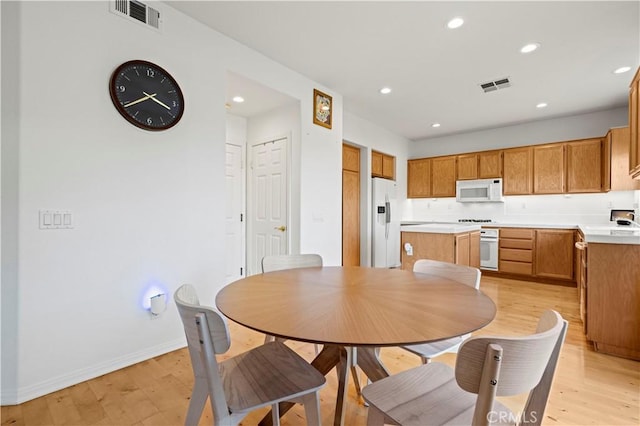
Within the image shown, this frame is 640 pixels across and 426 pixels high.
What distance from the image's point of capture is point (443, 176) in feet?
19.7

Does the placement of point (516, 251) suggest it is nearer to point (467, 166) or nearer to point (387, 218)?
point (467, 166)

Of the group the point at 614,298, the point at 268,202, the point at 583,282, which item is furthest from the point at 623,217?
the point at 268,202

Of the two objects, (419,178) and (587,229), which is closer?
(587,229)

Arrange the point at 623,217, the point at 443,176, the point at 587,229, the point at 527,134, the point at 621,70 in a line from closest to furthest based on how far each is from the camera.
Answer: the point at 587,229, the point at 621,70, the point at 623,217, the point at 527,134, the point at 443,176

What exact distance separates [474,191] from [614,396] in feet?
13.8

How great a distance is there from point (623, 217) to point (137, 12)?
20.5ft

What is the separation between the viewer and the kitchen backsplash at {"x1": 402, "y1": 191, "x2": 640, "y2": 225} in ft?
15.4

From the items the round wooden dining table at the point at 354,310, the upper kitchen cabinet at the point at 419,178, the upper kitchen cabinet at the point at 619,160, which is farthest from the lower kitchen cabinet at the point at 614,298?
the upper kitchen cabinet at the point at 419,178

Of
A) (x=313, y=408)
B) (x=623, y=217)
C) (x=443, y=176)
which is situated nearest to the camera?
(x=313, y=408)

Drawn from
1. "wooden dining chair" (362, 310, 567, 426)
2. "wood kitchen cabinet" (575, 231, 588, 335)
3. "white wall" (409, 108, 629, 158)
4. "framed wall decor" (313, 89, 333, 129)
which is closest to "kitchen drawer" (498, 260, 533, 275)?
"wood kitchen cabinet" (575, 231, 588, 335)

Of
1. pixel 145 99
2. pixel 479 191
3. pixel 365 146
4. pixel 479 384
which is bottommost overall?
pixel 479 384

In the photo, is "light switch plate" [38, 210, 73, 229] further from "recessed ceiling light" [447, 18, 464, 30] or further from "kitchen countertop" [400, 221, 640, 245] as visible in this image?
"kitchen countertop" [400, 221, 640, 245]

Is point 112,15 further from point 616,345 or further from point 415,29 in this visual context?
point 616,345

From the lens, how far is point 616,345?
229cm
